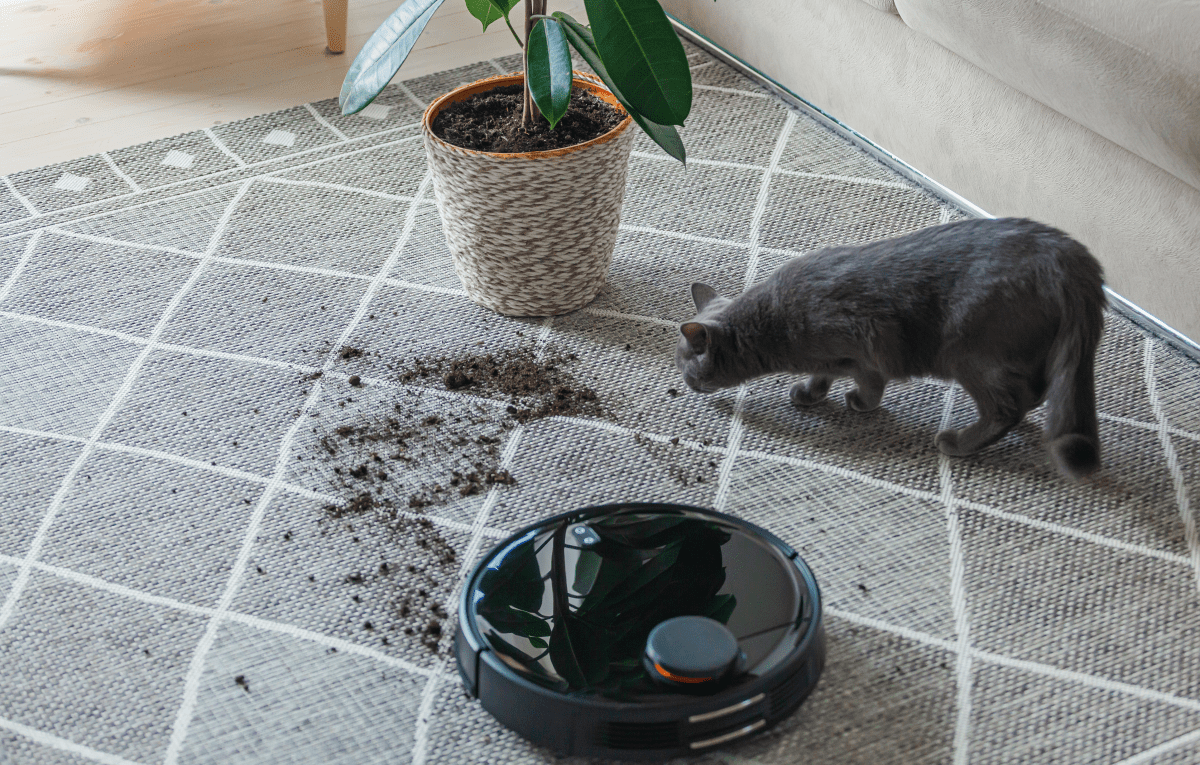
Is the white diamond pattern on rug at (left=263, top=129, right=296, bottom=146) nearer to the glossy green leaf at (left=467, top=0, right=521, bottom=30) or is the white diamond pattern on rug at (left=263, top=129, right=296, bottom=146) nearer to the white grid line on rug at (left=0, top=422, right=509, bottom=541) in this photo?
the glossy green leaf at (left=467, top=0, right=521, bottom=30)

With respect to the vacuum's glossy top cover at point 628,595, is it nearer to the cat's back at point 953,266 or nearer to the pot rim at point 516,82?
the cat's back at point 953,266

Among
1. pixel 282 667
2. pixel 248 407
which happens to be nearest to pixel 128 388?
pixel 248 407

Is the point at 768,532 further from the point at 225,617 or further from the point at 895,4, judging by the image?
the point at 895,4

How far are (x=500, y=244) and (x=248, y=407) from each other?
422mm

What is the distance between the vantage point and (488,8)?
4.70ft

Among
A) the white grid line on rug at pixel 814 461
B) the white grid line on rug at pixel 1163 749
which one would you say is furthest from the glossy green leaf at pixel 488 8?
the white grid line on rug at pixel 1163 749

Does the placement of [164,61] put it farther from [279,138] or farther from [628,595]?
[628,595]

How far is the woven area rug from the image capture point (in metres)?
1.03

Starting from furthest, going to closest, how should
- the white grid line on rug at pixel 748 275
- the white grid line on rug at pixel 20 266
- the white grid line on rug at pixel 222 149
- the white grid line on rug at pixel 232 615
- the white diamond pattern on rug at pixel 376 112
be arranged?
the white diamond pattern on rug at pixel 376 112, the white grid line on rug at pixel 222 149, the white grid line on rug at pixel 20 266, the white grid line on rug at pixel 748 275, the white grid line on rug at pixel 232 615

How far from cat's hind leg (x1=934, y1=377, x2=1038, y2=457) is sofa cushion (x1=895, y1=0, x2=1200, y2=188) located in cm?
37

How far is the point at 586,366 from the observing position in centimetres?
150

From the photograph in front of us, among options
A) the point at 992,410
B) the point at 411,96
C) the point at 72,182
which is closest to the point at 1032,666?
the point at 992,410

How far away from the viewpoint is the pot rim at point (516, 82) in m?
1.38

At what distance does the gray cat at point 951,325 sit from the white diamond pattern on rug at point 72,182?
1.27 metres
